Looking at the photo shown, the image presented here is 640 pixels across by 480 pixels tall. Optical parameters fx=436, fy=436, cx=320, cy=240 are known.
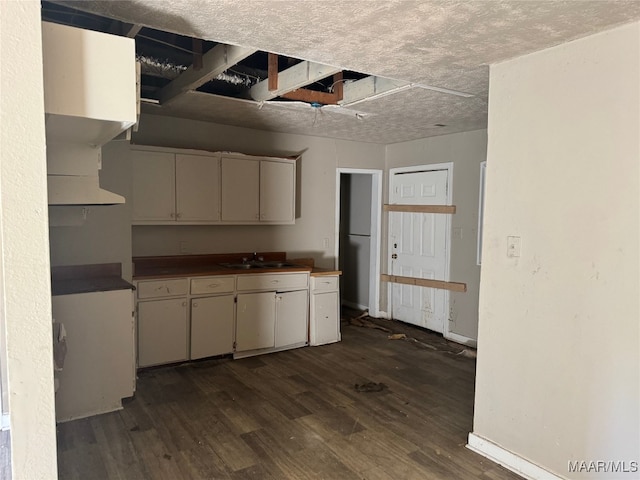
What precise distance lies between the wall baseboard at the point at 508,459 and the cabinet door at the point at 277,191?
9.37 feet

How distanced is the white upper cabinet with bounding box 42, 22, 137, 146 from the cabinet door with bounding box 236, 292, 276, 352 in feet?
8.85

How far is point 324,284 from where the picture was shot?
4.68m

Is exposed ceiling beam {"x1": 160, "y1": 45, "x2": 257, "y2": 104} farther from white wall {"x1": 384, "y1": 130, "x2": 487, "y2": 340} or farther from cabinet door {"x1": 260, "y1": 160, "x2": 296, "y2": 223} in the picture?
white wall {"x1": 384, "y1": 130, "x2": 487, "y2": 340}

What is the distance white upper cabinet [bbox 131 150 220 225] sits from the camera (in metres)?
3.96

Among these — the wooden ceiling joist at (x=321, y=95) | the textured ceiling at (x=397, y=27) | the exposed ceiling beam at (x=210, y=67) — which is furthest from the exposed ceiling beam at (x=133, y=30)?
the wooden ceiling joist at (x=321, y=95)

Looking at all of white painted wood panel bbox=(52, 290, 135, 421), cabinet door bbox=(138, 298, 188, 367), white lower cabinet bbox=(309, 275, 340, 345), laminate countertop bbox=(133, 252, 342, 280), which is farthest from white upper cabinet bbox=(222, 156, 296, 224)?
white painted wood panel bbox=(52, 290, 135, 421)

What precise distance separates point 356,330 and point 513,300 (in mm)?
2952

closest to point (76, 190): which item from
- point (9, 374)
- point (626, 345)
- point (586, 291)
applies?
point (9, 374)

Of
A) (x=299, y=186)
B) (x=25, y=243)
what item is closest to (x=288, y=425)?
(x=25, y=243)

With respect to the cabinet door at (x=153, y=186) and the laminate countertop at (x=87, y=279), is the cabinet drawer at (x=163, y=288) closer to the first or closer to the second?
the laminate countertop at (x=87, y=279)

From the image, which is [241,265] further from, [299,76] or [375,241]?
[299,76]

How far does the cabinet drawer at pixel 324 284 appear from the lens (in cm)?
463

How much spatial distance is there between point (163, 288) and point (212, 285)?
1.43ft

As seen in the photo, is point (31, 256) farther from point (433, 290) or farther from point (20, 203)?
point (433, 290)
